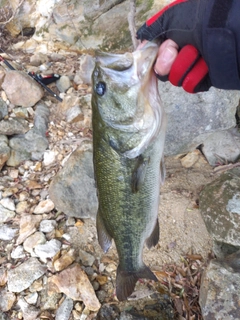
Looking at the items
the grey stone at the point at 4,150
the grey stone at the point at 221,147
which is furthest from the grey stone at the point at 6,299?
the grey stone at the point at 221,147

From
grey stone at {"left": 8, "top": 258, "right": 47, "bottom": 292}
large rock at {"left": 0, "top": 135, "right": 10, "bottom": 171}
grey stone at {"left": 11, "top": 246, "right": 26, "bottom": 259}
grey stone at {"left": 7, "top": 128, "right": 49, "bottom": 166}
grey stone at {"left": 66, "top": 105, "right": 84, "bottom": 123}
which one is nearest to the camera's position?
grey stone at {"left": 8, "top": 258, "right": 47, "bottom": 292}

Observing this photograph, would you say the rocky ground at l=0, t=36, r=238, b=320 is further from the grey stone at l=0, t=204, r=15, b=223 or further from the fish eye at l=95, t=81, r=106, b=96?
the fish eye at l=95, t=81, r=106, b=96

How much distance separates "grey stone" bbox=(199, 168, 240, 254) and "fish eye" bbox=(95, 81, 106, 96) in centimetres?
203

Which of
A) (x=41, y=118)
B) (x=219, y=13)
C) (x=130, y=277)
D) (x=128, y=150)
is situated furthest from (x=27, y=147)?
(x=219, y=13)

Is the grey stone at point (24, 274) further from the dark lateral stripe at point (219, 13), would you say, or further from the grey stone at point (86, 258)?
the dark lateral stripe at point (219, 13)

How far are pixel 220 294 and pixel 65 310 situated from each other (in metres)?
1.54

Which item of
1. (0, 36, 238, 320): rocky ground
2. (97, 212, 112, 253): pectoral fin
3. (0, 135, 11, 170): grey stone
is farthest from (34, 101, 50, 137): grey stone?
(97, 212, 112, 253): pectoral fin

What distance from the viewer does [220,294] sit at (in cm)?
307

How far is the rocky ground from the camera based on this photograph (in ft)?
11.3

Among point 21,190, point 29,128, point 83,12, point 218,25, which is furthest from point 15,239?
point 83,12

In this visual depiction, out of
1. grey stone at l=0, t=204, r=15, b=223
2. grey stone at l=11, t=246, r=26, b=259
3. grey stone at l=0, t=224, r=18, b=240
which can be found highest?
grey stone at l=0, t=204, r=15, b=223

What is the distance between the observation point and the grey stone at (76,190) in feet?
13.2

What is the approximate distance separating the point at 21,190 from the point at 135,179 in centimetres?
285

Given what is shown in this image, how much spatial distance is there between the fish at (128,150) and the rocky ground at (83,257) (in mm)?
1042
